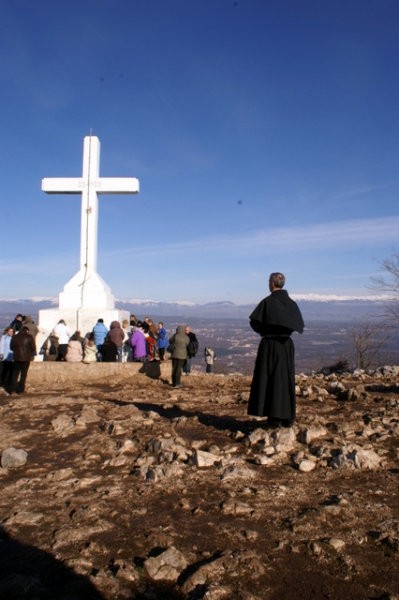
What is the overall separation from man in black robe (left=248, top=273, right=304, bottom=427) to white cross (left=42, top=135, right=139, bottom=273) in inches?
377

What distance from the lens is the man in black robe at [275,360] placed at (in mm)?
5312

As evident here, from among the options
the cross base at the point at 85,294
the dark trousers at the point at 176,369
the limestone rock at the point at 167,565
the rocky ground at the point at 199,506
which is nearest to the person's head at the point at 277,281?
the rocky ground at the point at 199,506

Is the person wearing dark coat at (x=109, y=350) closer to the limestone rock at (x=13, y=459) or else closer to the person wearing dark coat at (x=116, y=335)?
the person wearing dark coat at (x=116, y=335)

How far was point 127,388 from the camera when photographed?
9680 millimetres

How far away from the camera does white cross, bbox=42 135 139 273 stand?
14211 millimetres

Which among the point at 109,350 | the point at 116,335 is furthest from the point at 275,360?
the point at 109,350

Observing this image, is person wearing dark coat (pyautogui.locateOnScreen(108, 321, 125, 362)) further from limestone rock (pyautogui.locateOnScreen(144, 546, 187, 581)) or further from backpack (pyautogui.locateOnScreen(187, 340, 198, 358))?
limestone rock (pyautogui.locateOnScreen(144, 546, 187, 581))

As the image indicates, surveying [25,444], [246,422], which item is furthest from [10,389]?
[246,422]

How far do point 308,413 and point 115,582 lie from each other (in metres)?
4.37

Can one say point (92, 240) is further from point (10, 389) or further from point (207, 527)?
point (207, 527)

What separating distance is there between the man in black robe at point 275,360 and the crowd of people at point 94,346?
450 centimetres

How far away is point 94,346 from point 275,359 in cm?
710

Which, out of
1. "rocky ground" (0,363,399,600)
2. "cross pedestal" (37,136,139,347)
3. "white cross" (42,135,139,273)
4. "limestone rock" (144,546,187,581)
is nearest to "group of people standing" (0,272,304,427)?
"rocky ground" (0,363,399,600)

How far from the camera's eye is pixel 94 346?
11.6m
